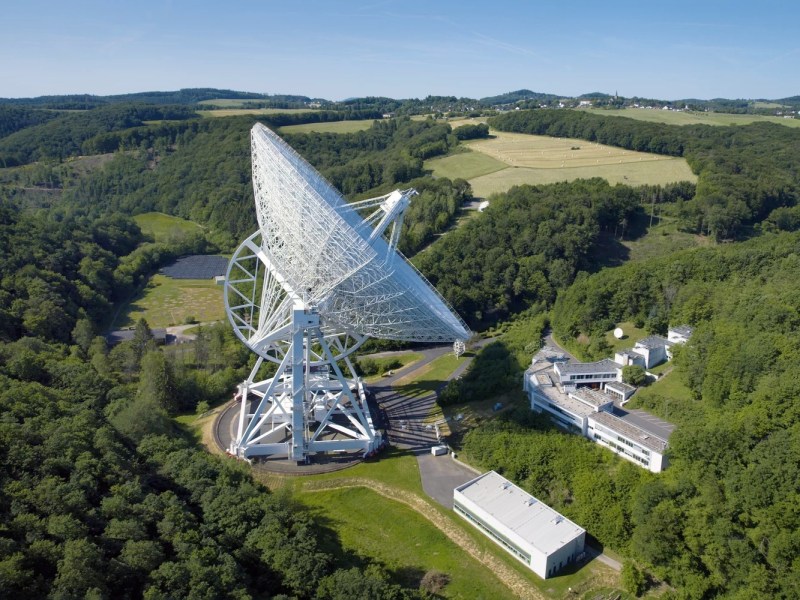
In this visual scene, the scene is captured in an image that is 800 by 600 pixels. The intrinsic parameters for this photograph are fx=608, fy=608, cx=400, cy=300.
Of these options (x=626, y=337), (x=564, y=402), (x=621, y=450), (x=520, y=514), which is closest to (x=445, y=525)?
(x=520, y=514)

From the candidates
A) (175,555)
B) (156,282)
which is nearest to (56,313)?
(156,282)

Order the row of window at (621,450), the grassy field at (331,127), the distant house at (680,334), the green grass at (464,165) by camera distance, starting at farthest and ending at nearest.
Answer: the grassy field at (331,127) → the green grass at (464,165) → the distant house at (680,334) → the row of window at (621,450)

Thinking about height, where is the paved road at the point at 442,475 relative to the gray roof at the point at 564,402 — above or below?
below

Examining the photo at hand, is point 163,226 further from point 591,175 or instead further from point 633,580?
point 633,580

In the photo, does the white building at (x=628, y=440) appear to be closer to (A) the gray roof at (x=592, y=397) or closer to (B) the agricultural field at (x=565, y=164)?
(A) the gray roof at (x=592, y=397)

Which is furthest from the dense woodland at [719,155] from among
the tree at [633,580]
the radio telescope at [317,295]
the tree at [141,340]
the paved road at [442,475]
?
the tree at [141,340]

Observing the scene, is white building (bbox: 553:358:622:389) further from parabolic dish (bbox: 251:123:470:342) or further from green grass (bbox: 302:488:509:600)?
green grass (bbox: 302:488:509:600)
